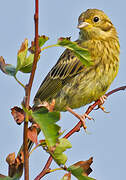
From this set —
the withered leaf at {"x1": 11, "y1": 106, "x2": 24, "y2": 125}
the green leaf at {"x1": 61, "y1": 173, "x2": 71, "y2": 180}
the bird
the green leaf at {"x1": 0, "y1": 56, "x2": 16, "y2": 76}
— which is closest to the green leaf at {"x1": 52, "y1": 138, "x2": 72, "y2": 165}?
the green leaf at {"x1": 61, "y1": 173, "x2": 71, "y2": 180}

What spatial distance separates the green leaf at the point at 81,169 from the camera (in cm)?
222

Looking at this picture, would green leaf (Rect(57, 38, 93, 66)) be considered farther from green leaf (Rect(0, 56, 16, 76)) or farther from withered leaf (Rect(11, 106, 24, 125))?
withered leaf (Rect(11, 106, 24, 125))

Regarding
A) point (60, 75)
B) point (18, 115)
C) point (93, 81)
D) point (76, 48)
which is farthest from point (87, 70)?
point (18, 115)

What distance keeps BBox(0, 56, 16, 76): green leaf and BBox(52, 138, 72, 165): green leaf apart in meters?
0.47

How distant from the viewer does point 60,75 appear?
493 centimetres

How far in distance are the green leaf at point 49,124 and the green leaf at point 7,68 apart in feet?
0.98

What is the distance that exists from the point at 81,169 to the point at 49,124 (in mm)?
467

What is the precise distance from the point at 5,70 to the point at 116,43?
125 inches

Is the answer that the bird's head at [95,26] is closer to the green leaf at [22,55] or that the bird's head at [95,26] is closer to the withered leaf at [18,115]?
the green leaf at [22,55]

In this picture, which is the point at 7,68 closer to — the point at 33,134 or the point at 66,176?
the point at 33,134

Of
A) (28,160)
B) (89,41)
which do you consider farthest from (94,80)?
(28,160)

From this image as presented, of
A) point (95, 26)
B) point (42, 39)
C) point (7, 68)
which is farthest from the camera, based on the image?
point (95, 26)

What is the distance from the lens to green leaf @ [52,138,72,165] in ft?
6.82

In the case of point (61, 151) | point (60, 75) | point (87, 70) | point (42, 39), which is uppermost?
point (42, 39)
